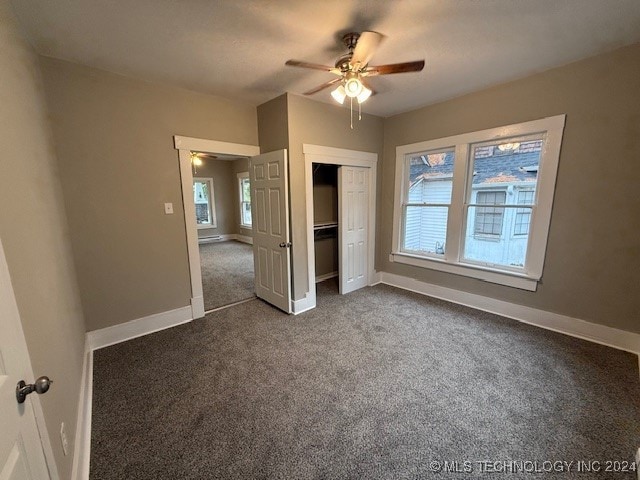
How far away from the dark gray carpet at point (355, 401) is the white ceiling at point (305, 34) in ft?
8.58

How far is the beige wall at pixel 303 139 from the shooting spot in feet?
10.1

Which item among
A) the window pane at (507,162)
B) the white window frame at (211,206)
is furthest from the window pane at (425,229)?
the white window frame at (211,206)

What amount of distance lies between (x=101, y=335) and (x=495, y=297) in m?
4.34

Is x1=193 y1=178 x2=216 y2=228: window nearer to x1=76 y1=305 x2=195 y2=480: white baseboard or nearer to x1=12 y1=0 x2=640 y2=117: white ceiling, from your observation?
x1=76 y1=305 x2=195 y2=480: white baseboard

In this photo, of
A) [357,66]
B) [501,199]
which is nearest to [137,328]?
[357,66]

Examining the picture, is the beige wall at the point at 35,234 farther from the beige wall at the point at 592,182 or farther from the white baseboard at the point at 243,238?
the white baseboard at the point at 243,238

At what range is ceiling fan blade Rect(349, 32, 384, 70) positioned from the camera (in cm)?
169

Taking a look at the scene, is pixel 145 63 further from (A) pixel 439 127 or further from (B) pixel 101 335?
(A) pixel 439 127

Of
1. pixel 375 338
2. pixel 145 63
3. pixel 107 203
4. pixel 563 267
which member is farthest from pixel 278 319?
pixel 563 267

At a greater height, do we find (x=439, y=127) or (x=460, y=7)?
(x=460, y=7)

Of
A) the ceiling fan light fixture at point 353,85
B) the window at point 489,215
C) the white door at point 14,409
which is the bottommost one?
the white door at point 14,409

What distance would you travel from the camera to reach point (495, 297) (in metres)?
3.21

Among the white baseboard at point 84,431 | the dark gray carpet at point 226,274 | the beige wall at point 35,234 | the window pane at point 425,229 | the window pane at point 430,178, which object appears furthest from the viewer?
the dark gray carpet at point 226,274

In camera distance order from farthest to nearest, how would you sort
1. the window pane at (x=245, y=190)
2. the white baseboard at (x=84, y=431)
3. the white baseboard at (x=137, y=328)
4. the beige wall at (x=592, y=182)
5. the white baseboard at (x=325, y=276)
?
the window pane at (x=245, y=190), the white baseboard at (x=325, y=276), the white baseboard at (x=137, y=328), the beige wall at (x=592, y=182), the white baseboard at (x=84, y=431)
